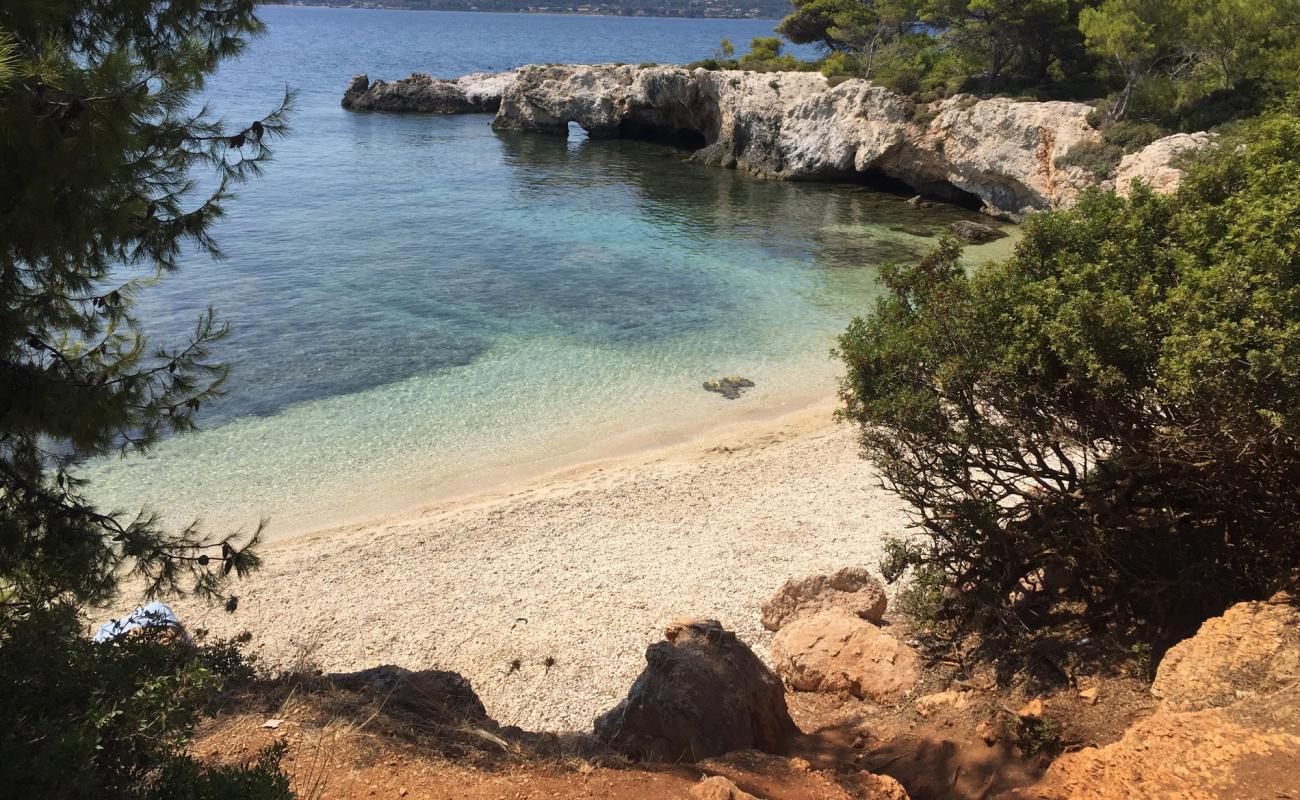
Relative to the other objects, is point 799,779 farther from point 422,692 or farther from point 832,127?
point 832,127

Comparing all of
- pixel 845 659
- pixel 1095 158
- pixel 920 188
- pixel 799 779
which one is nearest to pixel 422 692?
pixel 799 779

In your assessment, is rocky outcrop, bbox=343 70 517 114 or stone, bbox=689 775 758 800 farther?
rocky outcrop, bbox=343 70 517 114

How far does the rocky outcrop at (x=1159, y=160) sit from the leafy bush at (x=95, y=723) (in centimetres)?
3062

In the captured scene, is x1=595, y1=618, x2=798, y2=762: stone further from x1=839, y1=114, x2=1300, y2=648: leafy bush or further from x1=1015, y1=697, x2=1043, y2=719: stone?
x1=839, y1=114, x2=1300, y2=648: leafy bush

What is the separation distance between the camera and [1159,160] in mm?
28672

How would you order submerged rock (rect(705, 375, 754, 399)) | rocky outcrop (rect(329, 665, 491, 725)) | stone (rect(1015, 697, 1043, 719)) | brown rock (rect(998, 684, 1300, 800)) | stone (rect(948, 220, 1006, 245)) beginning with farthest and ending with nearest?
stone (rect(948, 220, 1006, 245)), submerged rock (rect(705, 375, 754, 399)), rocky outcrop (rect(329, 665, 491, 725)), stone (rect(1015, 697, 1043, 719)), brown rock (rect(998, 684, 1300, 800))

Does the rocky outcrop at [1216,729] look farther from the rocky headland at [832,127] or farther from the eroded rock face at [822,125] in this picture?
the eroded rock face at [822,125]

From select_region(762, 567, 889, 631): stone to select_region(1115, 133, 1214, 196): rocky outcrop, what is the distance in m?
22.7

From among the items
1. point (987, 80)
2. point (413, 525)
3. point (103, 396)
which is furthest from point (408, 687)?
point (987, 80)

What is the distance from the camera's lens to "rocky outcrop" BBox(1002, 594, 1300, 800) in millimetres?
5723

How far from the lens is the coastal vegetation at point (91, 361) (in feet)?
13.9

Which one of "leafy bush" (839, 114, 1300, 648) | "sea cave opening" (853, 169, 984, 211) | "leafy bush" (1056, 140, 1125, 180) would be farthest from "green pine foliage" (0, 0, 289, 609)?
"sea cave opening" (853, 169, 984, 211)

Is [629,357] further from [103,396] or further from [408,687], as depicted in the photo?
[103,396]

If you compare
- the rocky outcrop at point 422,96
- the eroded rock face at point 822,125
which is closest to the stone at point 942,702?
the eroded rock face at point 822,125
